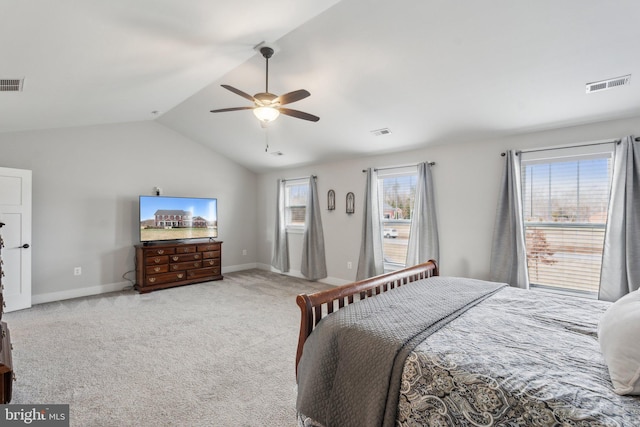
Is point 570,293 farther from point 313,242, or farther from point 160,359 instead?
point 160,359

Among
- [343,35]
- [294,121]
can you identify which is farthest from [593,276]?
[294,121]

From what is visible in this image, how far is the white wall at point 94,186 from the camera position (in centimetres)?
439

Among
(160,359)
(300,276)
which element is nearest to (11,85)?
(160,359)

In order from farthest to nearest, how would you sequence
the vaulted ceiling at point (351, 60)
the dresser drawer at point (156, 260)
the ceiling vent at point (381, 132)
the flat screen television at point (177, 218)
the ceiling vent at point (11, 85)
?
1. the flat screen television at point (177, 218)
2. the dresser drawer at point (156, 260)
3. the ceiling vent at point (381, 132)
4. the ceiling vent at point (11, 85)
5. the vaulted ceiling at point (351, 60)

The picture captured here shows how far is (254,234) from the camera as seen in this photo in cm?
716

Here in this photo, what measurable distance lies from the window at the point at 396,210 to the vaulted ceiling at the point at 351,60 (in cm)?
65

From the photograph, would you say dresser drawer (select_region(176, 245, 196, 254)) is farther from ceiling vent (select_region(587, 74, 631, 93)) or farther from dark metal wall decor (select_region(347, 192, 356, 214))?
ceiling vent (select_region(587, 74, 631, 93))

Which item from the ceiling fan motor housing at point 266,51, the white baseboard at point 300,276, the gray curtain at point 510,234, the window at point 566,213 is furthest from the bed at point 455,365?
the white baseboard at point 300,276

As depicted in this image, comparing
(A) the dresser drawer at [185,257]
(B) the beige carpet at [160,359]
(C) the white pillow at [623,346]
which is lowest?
(B) the beige carpet at [160,359]

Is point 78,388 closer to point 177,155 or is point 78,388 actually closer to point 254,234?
point 177,155

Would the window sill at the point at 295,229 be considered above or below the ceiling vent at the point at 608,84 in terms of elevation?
below

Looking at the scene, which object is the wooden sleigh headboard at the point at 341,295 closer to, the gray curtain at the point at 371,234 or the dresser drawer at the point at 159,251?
the gray curtain at the point at 371,234

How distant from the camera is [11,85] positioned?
8.87 feet

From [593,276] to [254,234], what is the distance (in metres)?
5.92
